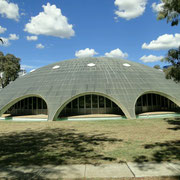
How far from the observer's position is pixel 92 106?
27406 mm

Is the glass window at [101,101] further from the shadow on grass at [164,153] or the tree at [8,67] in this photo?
the tree at [8,67]

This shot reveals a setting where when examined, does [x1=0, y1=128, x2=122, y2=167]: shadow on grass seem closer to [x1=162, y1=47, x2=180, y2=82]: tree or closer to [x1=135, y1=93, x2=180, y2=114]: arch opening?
[x1=162, y1=47, x2=180, y2=82]: tree

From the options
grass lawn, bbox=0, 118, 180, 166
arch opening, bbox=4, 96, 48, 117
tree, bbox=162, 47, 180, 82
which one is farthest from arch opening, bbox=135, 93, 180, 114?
grass lawn, bbox=0, 118, 180, 166

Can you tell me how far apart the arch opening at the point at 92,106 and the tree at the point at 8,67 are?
36718 mm

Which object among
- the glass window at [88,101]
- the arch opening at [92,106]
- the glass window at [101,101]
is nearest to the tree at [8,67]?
the arch opening at [92,106]

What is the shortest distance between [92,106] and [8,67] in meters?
39.3

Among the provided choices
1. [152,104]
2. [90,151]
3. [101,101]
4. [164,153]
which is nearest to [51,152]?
[90,151]

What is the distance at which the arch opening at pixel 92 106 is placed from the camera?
27328 mm

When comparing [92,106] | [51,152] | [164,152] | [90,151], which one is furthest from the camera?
[92,106]

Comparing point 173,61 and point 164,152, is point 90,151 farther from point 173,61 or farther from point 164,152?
point 173,61

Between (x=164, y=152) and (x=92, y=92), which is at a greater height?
(x=92, y=92)

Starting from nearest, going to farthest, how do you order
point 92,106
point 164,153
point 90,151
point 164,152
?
point 164,153 < point 164,152 < point 90,151 < point 92,106

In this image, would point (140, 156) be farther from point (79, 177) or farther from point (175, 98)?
point (175, 98)

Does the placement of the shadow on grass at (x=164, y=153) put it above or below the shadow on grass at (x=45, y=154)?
above
